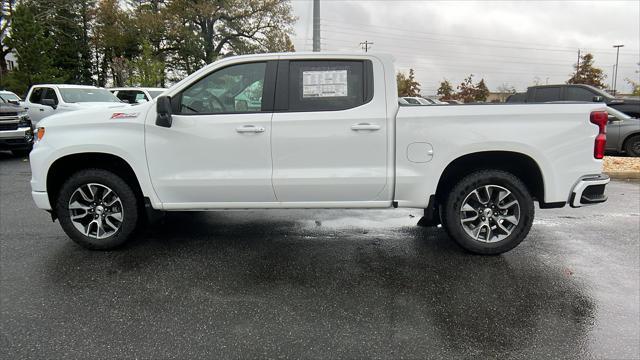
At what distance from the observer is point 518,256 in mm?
4645

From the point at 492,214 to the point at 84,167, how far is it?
419 cm

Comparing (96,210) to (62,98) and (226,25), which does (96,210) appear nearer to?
(62,98)

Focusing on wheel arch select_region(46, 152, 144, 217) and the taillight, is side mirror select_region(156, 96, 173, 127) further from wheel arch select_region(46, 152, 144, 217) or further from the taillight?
the taillight

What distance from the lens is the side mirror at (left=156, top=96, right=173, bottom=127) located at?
4227mm

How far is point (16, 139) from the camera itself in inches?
469

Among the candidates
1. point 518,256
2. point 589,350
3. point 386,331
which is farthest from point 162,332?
point 518,256

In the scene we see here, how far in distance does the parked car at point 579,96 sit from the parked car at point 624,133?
1524 millimetres

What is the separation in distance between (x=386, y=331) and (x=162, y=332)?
1.54 meters

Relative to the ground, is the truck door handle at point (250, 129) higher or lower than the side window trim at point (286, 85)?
lower

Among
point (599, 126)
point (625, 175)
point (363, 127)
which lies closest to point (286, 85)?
point (363, 127)

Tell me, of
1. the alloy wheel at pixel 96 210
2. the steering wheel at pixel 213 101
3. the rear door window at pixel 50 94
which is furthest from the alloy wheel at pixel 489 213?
the rear door window at pixel 50 94

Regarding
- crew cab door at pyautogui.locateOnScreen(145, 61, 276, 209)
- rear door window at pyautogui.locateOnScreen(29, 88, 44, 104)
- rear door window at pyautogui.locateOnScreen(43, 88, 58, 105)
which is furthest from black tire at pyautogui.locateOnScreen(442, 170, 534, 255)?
rear door window at pyautogui.locateOnScreen(29, 88, 44, 104)

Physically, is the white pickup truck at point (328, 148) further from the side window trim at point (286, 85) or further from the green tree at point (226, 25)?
the green tree at point (226, 25)

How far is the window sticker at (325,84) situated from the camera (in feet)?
14.5
